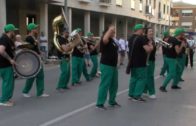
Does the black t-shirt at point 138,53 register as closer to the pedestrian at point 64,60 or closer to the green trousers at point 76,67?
the pedestrian at point 64,60

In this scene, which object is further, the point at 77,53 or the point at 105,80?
the point at 77,53

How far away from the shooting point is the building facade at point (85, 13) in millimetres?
24516

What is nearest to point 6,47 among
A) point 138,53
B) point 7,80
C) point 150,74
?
point 7,80

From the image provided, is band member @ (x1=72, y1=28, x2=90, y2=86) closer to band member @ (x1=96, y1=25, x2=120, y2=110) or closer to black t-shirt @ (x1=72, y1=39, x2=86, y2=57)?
black t-shirt @ (x1=72, y1=39, x2=86, y2=57)

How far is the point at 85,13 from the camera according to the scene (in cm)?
3109

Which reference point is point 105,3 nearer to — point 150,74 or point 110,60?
point 150,74

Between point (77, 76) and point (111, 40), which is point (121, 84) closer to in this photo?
point (77, 76)

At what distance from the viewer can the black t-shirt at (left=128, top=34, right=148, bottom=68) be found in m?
9.09

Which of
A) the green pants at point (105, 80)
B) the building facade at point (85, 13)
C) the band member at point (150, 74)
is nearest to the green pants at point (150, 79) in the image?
the band member at point (150, 74)

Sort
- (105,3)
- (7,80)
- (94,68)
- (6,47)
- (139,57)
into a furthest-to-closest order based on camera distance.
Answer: (105,3)
(94,68)
(139,57)
(7,80)
(6,47)

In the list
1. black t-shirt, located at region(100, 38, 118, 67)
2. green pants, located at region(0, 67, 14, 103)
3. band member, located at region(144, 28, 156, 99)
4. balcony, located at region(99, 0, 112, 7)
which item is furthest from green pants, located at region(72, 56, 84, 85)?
balcony, located at region(99, 0, 112, 7)

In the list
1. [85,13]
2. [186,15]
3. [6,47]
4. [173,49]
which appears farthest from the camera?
[186,15]

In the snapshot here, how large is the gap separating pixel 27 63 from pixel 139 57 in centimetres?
260

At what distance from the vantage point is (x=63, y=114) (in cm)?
803
